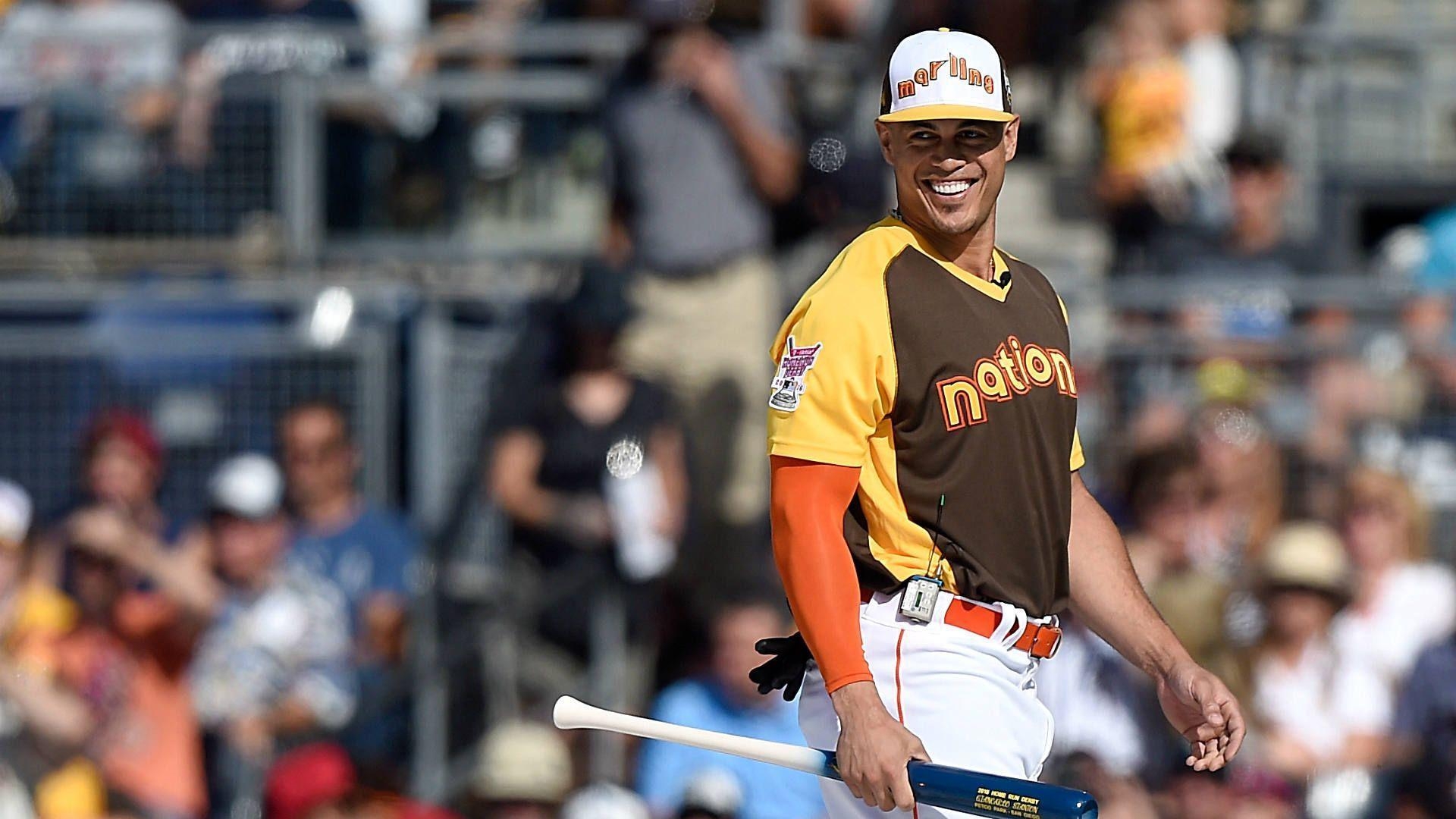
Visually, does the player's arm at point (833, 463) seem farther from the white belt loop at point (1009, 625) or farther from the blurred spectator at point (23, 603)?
the blurred spectator at point (23, 603)

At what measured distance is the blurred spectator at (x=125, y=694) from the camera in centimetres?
785

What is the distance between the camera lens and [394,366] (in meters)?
8.54

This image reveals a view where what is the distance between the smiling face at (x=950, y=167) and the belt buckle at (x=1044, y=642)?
0.78 metres

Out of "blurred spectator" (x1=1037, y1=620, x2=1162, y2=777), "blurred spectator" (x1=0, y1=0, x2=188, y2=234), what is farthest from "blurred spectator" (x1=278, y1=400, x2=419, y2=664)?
"blurred spectator" (x1=1037, y1=620, x2=1162, y2=777)

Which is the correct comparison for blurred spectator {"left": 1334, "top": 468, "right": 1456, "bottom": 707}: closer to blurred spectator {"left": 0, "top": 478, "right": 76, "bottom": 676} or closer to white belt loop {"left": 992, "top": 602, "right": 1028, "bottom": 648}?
white belt loop {"left": 992, "top": 602, "right": 1028, "bottom": 648}

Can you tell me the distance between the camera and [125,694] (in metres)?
7.98

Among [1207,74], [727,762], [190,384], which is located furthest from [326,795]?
[1207,74]

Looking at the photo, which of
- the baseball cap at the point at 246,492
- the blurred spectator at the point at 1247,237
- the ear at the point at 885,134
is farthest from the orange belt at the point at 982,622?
the blurred spectator at the point at 1247,237

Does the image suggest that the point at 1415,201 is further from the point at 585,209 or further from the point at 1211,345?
the point at 585,209

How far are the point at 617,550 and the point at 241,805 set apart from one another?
1.62 metres

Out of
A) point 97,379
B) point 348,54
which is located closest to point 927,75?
point 97,379

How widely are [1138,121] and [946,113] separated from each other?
563 cm

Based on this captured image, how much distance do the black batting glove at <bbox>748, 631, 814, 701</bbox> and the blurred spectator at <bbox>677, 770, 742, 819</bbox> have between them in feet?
8.44

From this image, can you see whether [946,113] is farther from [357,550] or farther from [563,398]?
[357,550]
